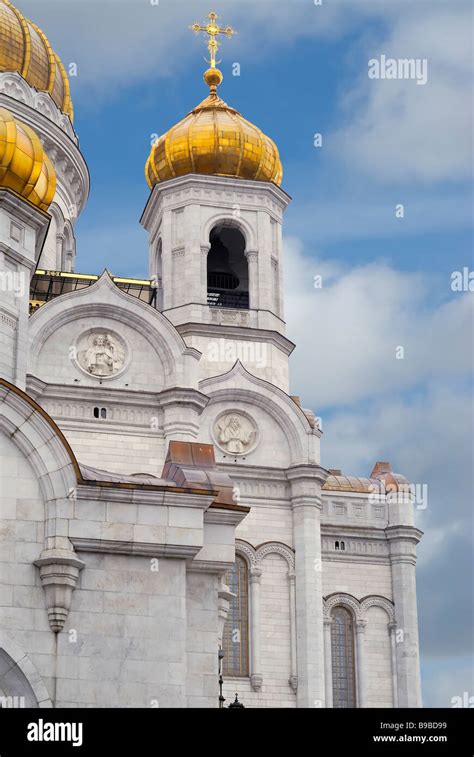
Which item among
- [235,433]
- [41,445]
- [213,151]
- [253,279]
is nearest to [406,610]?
[235,433]

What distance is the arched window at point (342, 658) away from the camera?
112 feet

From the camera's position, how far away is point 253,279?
36188 millimetres

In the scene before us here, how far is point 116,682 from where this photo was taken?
50.4 ft

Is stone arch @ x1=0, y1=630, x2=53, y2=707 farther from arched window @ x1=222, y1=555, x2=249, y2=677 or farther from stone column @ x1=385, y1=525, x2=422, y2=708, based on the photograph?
stone column @ x1=385, y1=525, x2=422, y2=708

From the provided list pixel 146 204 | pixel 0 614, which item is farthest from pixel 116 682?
pixel 146 204

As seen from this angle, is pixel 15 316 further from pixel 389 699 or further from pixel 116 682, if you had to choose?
pixel 389 699

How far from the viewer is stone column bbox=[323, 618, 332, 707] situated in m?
33.4

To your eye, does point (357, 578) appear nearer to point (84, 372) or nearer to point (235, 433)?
point (235, 433)

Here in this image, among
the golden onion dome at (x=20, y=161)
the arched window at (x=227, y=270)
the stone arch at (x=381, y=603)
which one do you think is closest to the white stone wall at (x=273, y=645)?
the stone arch at (x=381, y=603)

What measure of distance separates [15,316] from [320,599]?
15.9 meters

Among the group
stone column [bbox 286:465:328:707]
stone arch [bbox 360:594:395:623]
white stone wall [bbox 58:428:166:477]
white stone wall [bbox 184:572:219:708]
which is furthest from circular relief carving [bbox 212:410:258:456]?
white stone wall [bbox 184:572:219:708]

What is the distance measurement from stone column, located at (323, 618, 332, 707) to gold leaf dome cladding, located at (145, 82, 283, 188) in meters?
13.0

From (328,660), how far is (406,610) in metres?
2.76

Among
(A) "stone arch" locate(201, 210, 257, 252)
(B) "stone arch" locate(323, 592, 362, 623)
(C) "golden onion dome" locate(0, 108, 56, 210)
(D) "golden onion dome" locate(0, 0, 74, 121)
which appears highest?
(D) "golden onion dome" locate(0, 0, 74, 121)
